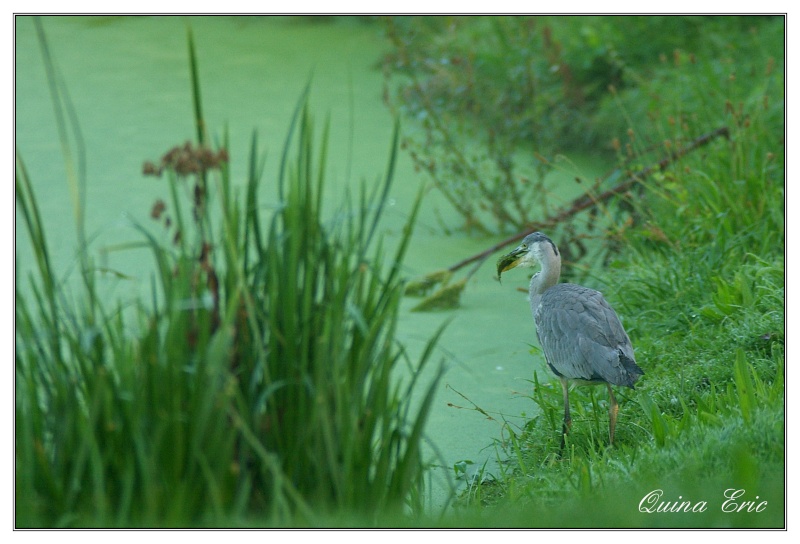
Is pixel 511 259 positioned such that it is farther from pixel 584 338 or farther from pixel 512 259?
pixel 584 338

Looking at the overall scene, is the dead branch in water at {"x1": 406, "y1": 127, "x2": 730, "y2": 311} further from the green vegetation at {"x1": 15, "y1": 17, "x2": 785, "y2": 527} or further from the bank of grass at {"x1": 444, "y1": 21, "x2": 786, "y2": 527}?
the green vegetation at {"x1": 15, "y1": 17, "x2": 785, "y2": 527}

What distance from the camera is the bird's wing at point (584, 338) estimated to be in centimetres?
295

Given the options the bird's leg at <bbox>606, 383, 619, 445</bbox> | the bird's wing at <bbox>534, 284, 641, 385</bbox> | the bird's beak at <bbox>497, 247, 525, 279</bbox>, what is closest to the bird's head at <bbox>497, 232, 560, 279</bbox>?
the bird's beak at <bbox>497, 247, 525, 279</bbox>

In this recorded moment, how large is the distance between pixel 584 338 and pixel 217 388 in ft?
4.85

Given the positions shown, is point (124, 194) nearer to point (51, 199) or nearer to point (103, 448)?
point (51, 199)

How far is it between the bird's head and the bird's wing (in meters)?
0.21

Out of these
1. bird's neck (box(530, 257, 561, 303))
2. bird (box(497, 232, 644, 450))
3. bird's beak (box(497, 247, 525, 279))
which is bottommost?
bird (box(497, 232, 644, 450))

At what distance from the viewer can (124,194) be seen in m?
5.79

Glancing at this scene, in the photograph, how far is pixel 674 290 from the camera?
395 centimetres

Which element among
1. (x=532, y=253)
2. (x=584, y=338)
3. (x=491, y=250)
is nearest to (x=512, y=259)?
(x=532, y=253)

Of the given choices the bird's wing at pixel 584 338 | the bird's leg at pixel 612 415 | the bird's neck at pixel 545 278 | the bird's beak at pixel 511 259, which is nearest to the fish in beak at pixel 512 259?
the bird's beak at pixel 511 259

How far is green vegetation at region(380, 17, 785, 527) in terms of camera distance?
8.02 ft

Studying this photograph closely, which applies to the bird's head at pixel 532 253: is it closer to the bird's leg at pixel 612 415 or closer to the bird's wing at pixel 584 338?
A: the bird's wing at pixel 584 338

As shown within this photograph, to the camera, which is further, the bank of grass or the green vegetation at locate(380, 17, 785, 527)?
the green vegetation at locate(380, 17, 785, 527)
